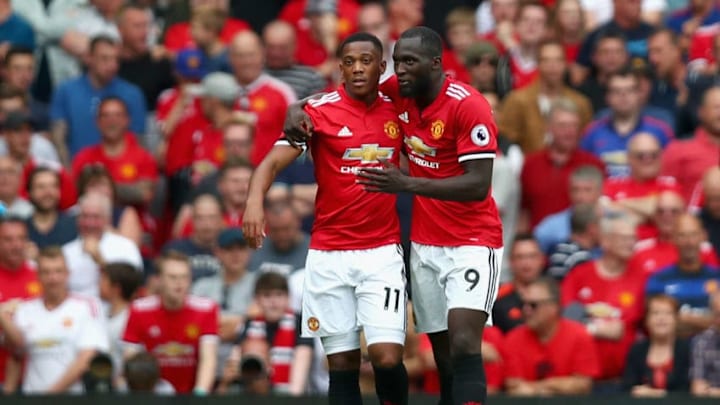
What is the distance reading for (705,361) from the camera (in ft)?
43.0

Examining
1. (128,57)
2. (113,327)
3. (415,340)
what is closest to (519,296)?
(415,340)

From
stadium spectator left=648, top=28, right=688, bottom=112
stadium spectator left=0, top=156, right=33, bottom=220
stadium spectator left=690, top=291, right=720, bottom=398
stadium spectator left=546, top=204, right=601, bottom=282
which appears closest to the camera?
stadium spectator left=690, top=291, right=720, bottom=398

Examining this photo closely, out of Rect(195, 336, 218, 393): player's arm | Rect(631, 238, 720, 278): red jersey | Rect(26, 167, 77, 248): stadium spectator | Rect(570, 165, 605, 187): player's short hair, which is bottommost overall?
Rect(195, 336, 218, 393): player's arm

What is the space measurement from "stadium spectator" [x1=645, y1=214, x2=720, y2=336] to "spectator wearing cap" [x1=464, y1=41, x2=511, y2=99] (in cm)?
228

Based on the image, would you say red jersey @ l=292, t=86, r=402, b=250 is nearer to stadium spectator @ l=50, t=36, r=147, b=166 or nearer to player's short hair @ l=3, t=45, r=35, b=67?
stadium spectator @ l=50, t=36, r=147, b=166

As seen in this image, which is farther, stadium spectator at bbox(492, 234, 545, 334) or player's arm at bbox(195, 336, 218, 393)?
stadium spectator at bbox(492, 234, 545, 334)

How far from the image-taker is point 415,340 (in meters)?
13.4

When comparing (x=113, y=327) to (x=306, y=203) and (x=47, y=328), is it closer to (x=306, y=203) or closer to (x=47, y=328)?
(x=47, y=328)

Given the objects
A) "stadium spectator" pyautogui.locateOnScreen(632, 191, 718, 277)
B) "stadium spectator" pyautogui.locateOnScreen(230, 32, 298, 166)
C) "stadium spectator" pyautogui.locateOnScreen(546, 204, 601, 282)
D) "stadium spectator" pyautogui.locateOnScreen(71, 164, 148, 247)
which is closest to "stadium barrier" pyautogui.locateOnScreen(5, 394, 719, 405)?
"stadium spectator" pyautogui.locateOnScreen(632, 191, 718, 277)

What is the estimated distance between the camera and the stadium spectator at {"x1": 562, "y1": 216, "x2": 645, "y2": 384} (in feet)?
44.9

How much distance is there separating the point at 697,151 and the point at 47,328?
18.0ft

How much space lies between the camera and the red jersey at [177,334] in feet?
45.2

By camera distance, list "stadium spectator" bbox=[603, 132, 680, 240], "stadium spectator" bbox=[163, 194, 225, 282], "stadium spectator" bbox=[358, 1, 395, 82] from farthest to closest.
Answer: "stadium spectator" bbox=[358, 1, 395, 82], "stadium spectator" bbox=[603, 132, 680, 240], "stadium spectator" bbox=[163, 194, 225, 282]

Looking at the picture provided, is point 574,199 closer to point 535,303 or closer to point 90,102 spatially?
point 535,303
